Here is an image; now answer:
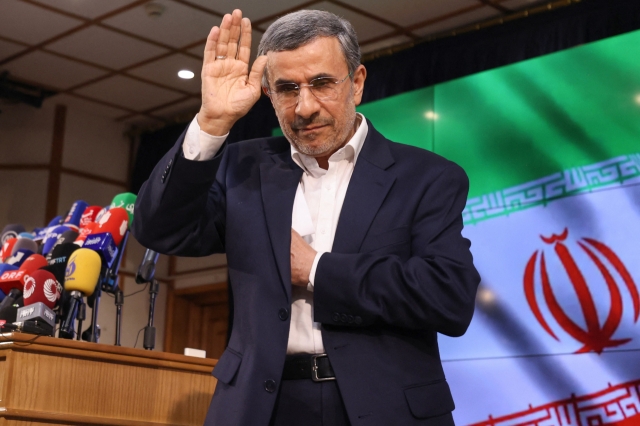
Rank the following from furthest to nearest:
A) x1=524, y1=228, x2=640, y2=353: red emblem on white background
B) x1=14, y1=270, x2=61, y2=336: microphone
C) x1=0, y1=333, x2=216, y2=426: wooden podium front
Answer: x1=524, y1=228, x2=640, y2=353: red emblem on white background, x1=14, y1=270, x2=61, y2=336: microphone, x1=0, y1=333, x2=216, y2=426: wooden podium front

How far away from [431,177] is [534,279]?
346 centimetres

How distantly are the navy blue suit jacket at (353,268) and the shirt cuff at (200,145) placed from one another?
2 centimetres

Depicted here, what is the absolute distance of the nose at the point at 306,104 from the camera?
1520mm

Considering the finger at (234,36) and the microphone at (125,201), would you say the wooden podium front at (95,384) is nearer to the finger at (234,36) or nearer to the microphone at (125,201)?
the microphone at (125,201)

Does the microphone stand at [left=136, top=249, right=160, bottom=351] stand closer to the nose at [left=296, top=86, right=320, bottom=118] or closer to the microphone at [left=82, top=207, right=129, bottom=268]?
the microphone at [left=82, top=207, right=129, bottom=268]

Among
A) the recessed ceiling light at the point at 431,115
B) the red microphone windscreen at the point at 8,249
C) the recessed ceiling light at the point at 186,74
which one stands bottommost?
the red microphone windscreen at the point at 8,249

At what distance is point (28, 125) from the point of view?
7.58 meters

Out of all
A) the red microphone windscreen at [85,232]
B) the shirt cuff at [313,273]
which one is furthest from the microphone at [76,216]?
the shirt cuff at [313,273]

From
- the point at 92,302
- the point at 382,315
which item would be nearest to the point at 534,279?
the point at 92,302

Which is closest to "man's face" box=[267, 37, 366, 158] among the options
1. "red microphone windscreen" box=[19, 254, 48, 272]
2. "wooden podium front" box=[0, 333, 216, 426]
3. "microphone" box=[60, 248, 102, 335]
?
"wooden podium front" box=[0, 333, 216, 426]

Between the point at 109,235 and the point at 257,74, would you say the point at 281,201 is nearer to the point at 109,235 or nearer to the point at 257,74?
the point at 257,74

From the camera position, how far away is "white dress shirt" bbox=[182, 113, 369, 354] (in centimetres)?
141

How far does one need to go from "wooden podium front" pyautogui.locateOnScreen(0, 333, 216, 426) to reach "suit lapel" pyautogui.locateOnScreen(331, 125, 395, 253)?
109 cm

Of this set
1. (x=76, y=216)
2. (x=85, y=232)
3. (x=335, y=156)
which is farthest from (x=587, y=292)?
(x=335, y=156)
